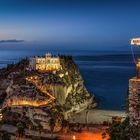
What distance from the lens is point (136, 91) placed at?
25.6 m

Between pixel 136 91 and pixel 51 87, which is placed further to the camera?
pixel 51 87

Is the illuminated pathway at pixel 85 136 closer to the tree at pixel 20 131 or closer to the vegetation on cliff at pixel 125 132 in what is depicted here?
the tree at pixel 20 131

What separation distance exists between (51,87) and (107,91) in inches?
1138

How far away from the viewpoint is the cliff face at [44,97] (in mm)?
56375

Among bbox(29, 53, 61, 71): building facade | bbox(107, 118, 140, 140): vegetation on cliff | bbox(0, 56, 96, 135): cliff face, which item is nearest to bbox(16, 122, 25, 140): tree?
bbox(0, 56, 96, 135): cliff face

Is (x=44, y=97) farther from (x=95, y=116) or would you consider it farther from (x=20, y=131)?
(x=20, y=131)

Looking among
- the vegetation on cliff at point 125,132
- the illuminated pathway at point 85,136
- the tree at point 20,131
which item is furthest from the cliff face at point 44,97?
the vegetation on cliff at point 125,132

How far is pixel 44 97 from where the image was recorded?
60344 mm

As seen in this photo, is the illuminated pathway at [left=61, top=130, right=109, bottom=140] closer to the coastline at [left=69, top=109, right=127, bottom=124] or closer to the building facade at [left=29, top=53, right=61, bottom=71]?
the coastline at [left=69, top=109, right=127, bottom=124]


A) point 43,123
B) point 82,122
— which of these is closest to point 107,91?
point 82,122

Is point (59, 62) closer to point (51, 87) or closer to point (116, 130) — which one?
point (51, 87)

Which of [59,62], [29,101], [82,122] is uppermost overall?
[59,62]

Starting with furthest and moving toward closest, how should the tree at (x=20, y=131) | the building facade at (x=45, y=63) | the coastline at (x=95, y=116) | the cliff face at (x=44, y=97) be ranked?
the building facade at (x=45, y=63), the coastline at (x=95, y=116), the cliff face at (x=44, y=97), the tree at (x=20, y=131)

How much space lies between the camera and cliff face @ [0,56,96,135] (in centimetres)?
5638
